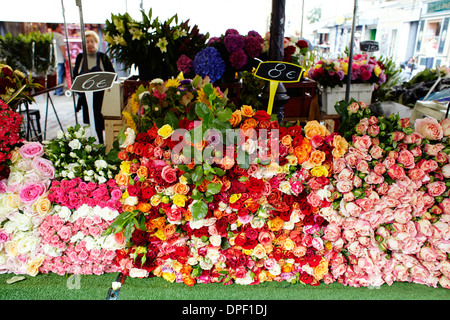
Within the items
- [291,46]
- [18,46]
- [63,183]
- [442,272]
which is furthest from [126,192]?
[18,46]

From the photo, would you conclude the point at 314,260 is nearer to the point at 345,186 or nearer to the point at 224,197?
the point at 345,186

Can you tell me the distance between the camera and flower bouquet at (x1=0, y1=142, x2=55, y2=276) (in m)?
1.49

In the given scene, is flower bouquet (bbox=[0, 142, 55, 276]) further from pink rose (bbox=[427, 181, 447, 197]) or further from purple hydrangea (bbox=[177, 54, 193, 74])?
pink rose (bbox=[427, 181, 447, 197])

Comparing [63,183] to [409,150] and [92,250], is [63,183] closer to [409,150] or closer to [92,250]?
[92,250]

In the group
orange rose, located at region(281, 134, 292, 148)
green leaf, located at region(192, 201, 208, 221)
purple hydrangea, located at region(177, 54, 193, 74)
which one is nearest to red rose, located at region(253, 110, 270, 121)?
orange rose, located at region(281, 134, 292, 148)

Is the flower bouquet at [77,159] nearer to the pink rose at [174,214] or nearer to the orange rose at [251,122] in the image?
the pink rose at [174,214]

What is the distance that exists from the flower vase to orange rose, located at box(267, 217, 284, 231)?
65.4 inches

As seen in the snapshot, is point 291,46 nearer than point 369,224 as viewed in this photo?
No

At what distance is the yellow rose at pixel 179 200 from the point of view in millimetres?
1439

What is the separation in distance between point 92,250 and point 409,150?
1534 mm

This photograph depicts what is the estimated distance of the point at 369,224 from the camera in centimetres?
149

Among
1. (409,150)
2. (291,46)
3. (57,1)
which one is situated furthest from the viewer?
(57,1)

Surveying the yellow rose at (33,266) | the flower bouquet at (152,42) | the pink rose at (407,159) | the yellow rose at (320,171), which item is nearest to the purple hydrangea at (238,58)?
the flower bouquet at (152,42)
